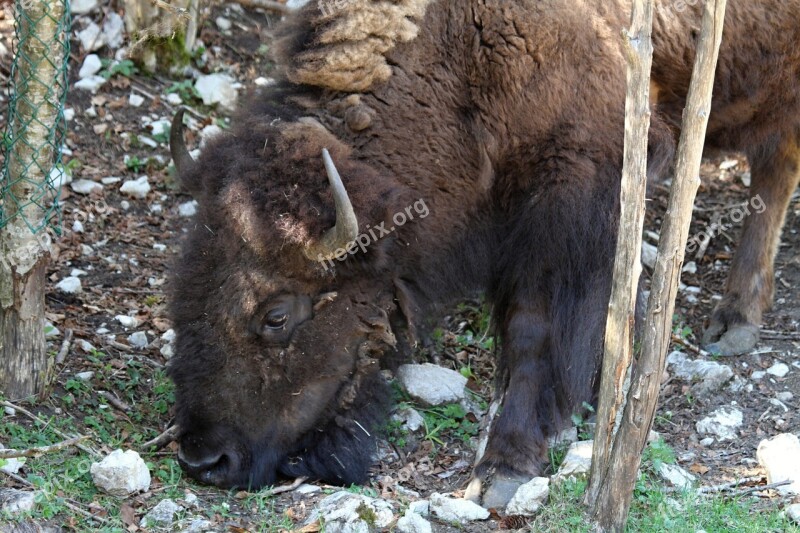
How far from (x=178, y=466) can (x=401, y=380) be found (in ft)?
4.86

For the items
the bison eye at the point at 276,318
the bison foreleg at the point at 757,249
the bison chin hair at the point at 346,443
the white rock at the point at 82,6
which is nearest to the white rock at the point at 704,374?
the bison foreleg at the point at 757,249

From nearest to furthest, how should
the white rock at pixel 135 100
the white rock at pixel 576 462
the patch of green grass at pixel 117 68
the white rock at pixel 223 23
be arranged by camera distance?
the white rock at pixel 576 462, the white rock at pixel 135 100, the patch of green grass at pixel 117 68, the white rock at pixel 223 23

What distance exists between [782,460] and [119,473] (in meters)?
2.91

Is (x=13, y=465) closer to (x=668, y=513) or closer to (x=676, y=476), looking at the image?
(x=668, y=513)

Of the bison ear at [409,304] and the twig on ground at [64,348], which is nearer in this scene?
the bison ear at [409,304]

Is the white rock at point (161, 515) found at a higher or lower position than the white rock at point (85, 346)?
higher

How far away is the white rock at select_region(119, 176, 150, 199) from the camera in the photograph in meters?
7.19

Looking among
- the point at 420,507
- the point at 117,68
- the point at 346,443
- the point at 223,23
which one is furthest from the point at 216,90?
the point at 420,507

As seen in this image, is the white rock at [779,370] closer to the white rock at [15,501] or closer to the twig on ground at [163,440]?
the twig on ground at [163,440]

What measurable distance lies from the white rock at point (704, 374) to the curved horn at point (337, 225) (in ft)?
7.69

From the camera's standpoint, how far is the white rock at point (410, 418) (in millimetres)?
5391

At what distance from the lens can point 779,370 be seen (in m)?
5.78

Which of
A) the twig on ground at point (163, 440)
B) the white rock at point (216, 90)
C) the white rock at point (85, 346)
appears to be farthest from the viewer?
the white rock at point (216, 90)

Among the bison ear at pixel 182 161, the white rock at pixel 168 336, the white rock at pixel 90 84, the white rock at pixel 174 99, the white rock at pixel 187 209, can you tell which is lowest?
the white rock at pixel 168 336
